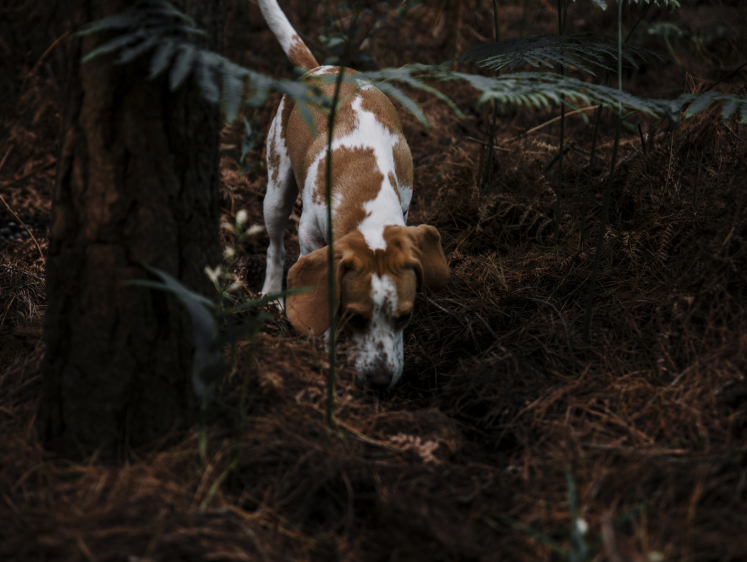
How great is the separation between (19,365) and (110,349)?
31.8 inches

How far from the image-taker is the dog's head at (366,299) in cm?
265

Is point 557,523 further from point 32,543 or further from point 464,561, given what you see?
point 32,543

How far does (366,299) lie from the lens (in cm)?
268

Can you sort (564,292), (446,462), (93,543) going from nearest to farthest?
(93,543)
(446,462)
(564,292)

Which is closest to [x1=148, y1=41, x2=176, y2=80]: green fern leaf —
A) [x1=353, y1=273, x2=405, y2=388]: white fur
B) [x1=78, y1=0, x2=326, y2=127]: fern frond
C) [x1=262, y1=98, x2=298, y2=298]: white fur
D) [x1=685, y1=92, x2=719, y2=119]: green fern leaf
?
[x1=78, y1=0, x2=326, y2=127]: fern frond

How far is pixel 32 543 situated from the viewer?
4.90 feet

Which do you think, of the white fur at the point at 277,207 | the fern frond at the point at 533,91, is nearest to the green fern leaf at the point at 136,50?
the fern frond at the point at 533,91

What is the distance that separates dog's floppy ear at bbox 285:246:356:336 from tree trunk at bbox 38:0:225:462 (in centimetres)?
81

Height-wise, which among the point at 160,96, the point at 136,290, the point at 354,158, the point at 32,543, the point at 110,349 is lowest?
the point at 32,543

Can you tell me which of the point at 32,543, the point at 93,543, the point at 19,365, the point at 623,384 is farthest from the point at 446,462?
the point at 19,365

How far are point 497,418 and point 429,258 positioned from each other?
927mm

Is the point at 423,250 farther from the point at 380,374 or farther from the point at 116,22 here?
the point at 116,22

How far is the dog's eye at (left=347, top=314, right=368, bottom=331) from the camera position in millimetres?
2717

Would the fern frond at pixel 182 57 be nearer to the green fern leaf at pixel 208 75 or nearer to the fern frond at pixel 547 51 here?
the green fern leaf at pixel 208 75
